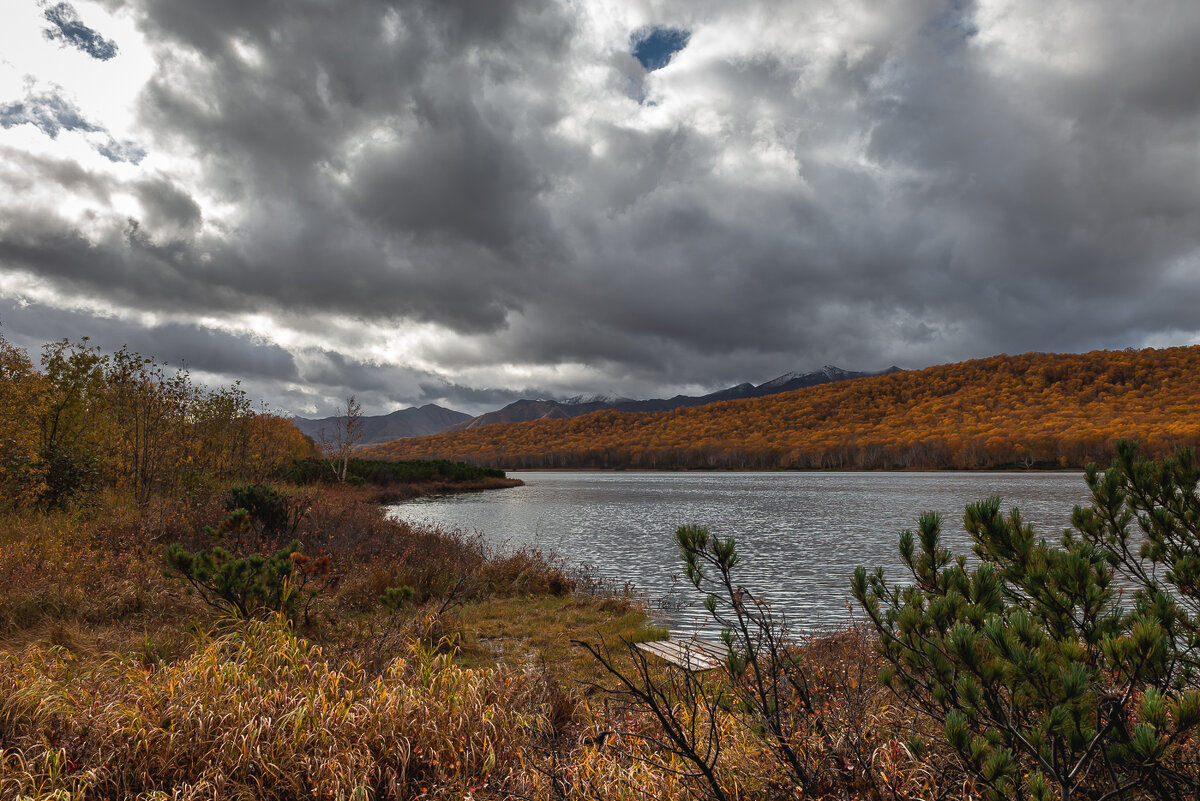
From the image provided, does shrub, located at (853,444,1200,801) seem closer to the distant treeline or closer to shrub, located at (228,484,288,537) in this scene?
shrub, located at (228,484,288,537)

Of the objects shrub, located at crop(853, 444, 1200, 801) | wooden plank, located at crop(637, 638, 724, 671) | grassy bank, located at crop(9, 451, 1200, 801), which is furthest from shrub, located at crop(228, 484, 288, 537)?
shrub, located at crop(853, 444, 1200, 801)

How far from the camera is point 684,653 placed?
8719 mm

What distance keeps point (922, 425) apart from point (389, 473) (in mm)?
123861

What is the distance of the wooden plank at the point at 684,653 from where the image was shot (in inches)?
307

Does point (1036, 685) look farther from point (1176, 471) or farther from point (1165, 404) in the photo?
point (1165, 404)

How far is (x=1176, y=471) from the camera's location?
4262 mm

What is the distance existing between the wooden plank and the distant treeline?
3517cm

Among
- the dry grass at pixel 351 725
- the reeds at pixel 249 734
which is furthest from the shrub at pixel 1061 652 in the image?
the reeds at pixel 249 734

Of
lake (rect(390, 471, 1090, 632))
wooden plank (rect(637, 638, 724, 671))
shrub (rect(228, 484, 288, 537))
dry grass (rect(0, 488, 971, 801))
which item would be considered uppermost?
shrub (rect(228, 484, 288, 537))

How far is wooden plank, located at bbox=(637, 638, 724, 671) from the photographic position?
25.6 feet

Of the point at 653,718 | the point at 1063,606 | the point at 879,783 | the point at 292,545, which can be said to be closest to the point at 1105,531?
the point at 1063,606

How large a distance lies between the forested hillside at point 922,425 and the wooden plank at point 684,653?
103 meters

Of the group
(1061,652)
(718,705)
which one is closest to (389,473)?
(718,705)

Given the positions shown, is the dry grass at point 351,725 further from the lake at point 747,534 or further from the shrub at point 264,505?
the shrub at point 264,505
